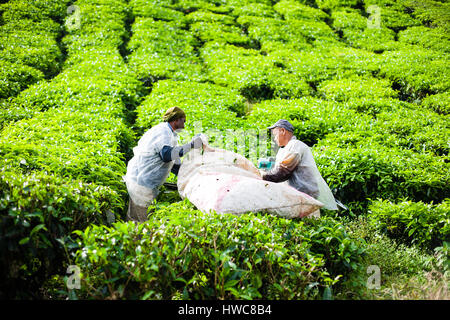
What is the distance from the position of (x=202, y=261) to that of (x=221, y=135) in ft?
15.5

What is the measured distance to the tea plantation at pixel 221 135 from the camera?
9.57 ft

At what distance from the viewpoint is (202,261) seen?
3055mm

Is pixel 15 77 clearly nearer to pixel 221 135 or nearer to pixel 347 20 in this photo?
pixel 221 135

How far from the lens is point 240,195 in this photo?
4.10 meters

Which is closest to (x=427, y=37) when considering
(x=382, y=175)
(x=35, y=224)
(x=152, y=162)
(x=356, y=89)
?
(x=356, y=89)

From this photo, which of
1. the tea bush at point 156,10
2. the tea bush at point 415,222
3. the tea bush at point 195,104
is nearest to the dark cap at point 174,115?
the tea bush at point 195,104

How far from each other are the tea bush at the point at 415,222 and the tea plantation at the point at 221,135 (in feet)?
0.07

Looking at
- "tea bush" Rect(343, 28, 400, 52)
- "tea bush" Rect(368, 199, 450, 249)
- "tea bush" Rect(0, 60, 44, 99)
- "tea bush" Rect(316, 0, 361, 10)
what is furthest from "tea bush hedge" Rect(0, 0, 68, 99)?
"tea bush" Rect(316, 0, 361, 10)

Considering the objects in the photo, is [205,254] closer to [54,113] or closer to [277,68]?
[54,113]

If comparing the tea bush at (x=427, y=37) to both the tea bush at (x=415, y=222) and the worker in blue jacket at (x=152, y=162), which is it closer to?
the tea bush at (x=415, y=222)

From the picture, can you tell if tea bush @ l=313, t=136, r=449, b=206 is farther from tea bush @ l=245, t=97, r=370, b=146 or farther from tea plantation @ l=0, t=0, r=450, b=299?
tea bush @ l=245, t=97, r=370, b=146

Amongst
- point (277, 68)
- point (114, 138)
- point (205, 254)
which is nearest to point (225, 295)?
point (205, 254)

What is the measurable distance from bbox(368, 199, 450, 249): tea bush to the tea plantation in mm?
21

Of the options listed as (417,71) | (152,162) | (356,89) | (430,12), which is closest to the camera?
(152,162)
